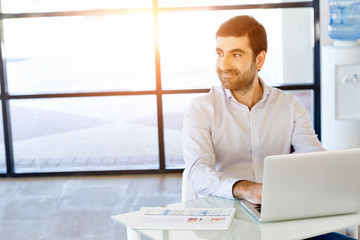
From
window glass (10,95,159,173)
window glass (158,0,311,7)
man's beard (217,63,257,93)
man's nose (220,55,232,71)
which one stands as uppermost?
window glass (158,0,311,7)

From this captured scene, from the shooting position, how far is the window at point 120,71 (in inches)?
197

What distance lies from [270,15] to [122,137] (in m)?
1.65

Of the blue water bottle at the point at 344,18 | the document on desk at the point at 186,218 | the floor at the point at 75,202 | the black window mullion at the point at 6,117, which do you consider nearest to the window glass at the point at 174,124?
the floor at the point at 75,202

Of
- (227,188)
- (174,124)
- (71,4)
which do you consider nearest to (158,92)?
(174,124)

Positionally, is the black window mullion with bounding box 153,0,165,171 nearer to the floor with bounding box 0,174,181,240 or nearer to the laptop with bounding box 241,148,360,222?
the floor with bounding box 0,174,181,240

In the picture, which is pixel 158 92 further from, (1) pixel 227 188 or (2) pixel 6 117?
(1) pixel 227 188

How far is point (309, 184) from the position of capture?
78.0 inches

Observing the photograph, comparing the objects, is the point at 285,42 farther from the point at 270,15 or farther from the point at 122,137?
the point at 122,137

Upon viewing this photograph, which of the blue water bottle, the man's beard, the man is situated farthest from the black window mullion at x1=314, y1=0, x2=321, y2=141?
the man's beard

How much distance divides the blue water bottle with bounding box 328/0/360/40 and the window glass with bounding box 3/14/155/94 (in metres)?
1.48

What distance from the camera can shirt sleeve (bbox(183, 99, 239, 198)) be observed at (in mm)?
2402

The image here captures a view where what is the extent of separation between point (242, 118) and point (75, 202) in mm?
2064

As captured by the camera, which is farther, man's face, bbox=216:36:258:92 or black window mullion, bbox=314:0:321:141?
black window mullion, bbox=314:0:321:141

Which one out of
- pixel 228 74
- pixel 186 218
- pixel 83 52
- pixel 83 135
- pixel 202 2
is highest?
pixel 202 2
